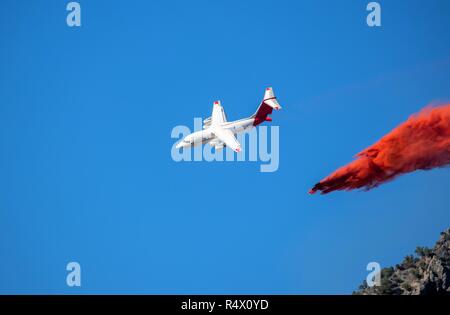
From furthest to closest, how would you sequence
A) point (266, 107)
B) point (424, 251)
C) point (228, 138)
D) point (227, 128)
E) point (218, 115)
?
1. point (218, 115)
2. point (266, 107)
3. point (227, 128)
4. point (228, 138)
5. point (424, 251)

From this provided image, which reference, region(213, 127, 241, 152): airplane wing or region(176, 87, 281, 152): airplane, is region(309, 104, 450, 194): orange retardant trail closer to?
region(213, 127, 241, 152): airplane wing

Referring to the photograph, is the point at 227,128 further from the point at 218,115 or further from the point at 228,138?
the point at 218,115

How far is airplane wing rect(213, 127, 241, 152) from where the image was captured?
3917 inches

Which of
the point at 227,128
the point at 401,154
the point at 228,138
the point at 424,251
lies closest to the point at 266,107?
the point at 227,128

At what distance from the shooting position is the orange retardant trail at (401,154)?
8988 centimetres

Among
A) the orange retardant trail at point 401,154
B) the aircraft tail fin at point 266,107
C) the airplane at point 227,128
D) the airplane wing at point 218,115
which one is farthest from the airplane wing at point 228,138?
the orange retardant trail at point 401,154

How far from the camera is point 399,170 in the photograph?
3570 inches

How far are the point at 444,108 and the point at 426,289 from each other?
16198mm

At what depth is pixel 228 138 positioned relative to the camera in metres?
101

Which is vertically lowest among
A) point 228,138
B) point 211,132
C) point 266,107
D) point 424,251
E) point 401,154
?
point 424,251

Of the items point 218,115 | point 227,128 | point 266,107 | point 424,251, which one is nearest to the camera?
point 424,251

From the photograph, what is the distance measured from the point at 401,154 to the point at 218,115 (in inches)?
866
